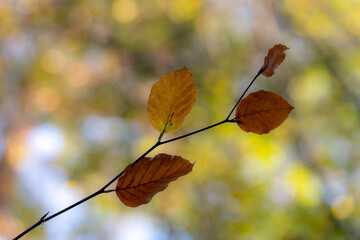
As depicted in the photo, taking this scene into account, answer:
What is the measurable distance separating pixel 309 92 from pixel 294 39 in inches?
14.4

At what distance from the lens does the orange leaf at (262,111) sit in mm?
217

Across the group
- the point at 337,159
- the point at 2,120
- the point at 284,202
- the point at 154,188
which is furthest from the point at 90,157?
the point at 154,188

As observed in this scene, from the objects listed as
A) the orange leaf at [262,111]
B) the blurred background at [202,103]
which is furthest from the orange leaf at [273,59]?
the blurred background at [202,103]

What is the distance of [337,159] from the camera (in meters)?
1.73

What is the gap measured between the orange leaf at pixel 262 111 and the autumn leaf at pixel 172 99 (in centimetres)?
4

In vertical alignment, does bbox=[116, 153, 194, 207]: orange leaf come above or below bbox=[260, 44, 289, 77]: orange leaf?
below

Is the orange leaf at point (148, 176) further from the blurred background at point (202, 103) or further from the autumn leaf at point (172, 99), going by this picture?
the blurred background at point (202, 103)

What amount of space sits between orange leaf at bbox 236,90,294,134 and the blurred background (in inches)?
47.1

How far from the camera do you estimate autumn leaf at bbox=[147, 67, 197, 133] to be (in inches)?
8.5

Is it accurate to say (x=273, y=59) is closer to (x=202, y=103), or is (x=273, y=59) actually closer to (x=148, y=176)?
(x=148, y=176)

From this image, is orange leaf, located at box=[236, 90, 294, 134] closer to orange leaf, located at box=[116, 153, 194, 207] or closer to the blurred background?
orange leaf, located at box=[116, 153, 194, 207]

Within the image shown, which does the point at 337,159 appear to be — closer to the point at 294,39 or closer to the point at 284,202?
the point at 284,202

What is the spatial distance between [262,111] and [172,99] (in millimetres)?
61

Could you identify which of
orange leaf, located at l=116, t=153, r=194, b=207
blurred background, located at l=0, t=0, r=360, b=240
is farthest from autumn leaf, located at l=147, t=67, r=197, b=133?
blurred background, located at l=0, t=0, r=360, b=240
